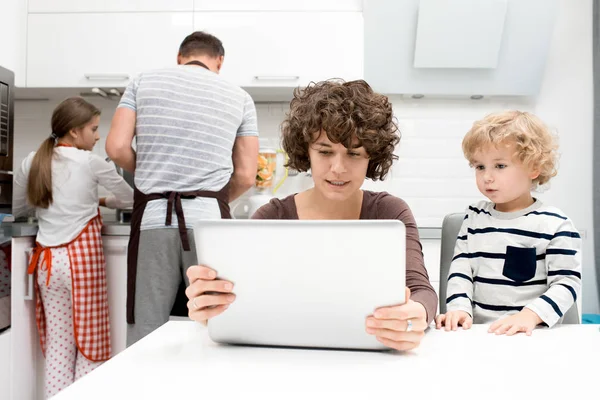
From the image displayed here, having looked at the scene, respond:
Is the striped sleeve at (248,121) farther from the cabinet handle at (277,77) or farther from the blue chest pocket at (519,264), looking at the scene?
the blue chest pocket at (519,264)

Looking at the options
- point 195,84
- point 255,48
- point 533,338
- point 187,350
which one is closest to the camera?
point 187,350

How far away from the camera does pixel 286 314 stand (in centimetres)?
73

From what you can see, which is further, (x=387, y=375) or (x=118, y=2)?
(x=118, y=2)

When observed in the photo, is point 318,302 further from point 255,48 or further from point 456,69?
point 456,69

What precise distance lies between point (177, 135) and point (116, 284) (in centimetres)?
82

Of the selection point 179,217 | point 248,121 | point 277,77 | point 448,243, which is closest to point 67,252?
point 179,217

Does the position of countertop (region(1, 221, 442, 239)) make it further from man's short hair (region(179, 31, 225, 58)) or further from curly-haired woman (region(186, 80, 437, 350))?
curly-haired woman (region(186, 80, 437, 350))

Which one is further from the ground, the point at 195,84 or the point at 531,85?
the point at 531,85

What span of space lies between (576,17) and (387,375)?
267 centimetres

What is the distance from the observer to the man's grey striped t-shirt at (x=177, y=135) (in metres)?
1.74

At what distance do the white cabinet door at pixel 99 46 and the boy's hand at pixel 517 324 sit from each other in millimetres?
2021

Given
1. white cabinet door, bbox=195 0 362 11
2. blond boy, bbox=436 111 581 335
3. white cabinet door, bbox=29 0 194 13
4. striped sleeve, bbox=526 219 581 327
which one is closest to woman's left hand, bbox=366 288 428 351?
striped sleeve, bbox=526 219 581 327

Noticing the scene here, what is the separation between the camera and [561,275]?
3.84 ft

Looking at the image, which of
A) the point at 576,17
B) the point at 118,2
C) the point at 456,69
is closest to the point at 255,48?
the point at 118,2
